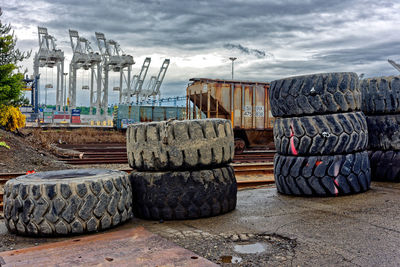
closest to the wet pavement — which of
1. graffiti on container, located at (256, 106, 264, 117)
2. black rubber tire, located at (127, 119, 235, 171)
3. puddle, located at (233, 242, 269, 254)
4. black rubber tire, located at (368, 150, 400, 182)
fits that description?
puddle, located at (233, 242, 269, 254)

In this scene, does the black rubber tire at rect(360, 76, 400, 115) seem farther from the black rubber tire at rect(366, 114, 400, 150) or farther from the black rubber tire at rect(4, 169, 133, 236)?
the black rubber tire at rect(4, 169, 133, 236)

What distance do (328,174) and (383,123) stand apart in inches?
55.6

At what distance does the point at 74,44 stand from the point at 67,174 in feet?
281

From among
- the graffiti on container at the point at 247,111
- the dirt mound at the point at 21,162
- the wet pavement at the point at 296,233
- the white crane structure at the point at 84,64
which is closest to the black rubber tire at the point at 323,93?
the wet pavement at the point at 296,233

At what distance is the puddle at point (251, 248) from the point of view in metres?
2.65

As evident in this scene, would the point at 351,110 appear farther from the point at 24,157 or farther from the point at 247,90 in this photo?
the point at 247,90

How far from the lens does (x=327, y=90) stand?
4324 millimetres

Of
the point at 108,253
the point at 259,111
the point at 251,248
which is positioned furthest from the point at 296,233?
the point at 259,111

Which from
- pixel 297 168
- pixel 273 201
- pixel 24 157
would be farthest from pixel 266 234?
pixel 24 157

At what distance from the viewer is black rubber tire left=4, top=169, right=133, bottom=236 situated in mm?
3043

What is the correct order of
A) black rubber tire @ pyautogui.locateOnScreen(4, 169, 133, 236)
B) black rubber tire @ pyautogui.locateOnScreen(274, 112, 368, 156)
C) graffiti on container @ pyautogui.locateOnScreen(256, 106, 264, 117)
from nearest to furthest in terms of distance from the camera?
black rubber tire @ pyautogui.locateOnScreen(4, 169, 133, 236), black rubber tire @ pyautogui.locateOnScreen(274, 112, 368, 156), graffiti on container @ pyautogui.locateOnScreen(256, 106, 264, 117)

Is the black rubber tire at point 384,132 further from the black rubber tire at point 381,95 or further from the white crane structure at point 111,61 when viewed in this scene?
the white crane structure at point 111,61

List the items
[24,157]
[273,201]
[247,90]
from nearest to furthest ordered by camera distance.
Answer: [273,201], [24,157], [247,90]

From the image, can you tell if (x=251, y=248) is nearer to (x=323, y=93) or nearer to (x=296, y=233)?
(x=296, y=233)
